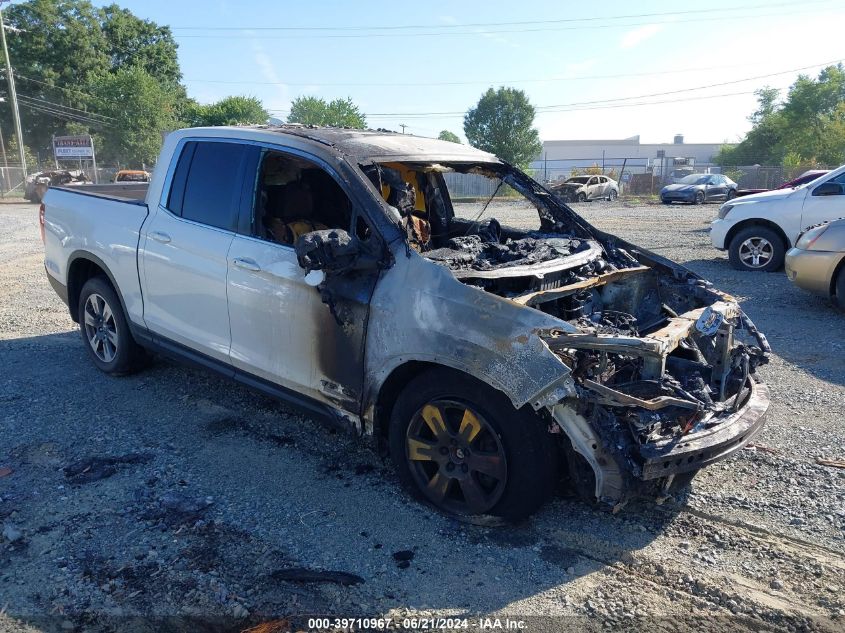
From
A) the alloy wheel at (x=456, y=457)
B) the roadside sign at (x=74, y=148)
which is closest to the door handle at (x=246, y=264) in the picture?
the alloy wheel at (x=456, y=457)

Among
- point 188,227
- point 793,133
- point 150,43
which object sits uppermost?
point 150,43

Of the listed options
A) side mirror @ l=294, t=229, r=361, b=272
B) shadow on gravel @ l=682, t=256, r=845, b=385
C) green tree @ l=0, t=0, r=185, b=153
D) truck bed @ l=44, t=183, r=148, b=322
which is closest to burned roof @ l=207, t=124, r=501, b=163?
side mirror @ l=294, t=229, r=361, b=272

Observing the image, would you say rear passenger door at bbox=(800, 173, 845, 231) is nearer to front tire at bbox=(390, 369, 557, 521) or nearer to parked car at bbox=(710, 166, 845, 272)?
parked car at bbox=(710, 166, 845, 272)

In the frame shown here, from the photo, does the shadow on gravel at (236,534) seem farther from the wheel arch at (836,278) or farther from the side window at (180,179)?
the wheel arch at (836,278)

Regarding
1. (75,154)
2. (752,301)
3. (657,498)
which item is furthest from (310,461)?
(75,154)

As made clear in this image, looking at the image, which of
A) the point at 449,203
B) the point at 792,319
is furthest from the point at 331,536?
the point at 792,319

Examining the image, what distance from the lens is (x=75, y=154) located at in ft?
121

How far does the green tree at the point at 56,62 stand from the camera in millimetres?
46969

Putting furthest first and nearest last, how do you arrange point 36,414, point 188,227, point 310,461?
1. point 36,414
2. point 188,227
3. point 310,461

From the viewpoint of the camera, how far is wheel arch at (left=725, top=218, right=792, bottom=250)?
978 centimetres

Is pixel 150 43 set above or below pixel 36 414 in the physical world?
above

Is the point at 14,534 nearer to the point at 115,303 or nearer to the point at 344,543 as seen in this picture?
the point at 344,543

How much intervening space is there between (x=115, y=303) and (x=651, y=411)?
13.6ft

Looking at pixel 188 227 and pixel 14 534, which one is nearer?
pixel 14 534
